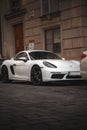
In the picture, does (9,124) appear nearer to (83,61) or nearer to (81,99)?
(81,99)

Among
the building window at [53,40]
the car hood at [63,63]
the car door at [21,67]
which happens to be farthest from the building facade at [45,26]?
the car hood at [63,63]

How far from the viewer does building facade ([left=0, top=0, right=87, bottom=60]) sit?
64.2ft

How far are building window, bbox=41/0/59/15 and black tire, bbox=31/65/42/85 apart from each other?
7.89 meters

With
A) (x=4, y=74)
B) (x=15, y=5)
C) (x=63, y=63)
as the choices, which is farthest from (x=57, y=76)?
(x=15, y=5)

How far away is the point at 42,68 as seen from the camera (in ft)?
44.4

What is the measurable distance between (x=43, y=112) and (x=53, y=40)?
14661 mm

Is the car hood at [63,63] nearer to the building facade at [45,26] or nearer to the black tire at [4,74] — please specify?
the black tire at [4,74]

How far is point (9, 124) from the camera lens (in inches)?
244

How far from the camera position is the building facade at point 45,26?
1956 centimetres

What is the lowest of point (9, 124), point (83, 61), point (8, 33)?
point (9, 124)

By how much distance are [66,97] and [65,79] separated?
3657mm

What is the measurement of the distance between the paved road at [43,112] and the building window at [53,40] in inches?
432

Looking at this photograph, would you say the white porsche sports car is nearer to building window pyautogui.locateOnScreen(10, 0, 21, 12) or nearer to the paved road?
the paved road

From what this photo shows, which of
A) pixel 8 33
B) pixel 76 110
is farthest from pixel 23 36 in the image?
pixel 76 110
